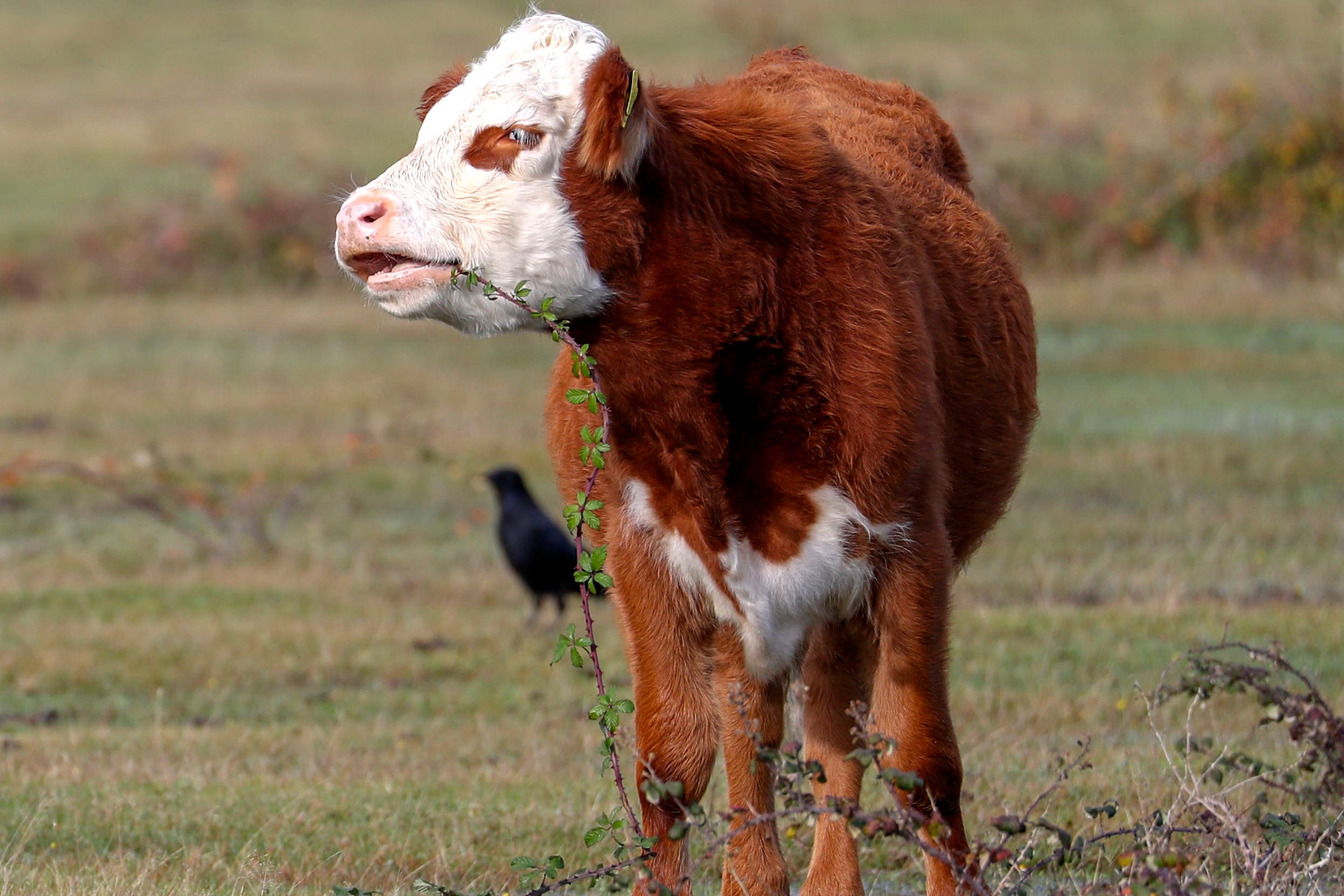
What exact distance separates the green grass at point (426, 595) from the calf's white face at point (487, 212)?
186cm

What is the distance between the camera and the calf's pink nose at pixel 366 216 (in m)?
4.32

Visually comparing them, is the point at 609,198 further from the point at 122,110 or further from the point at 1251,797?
the point at 122,110

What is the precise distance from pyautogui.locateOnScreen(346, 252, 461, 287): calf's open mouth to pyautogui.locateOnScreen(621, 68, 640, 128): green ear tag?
50 centimetres

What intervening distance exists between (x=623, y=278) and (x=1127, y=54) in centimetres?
3284

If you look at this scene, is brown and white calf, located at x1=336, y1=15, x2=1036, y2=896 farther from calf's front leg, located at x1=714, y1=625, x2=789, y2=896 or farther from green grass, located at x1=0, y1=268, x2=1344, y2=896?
green grass, located at x1=0, y1=268, x2=1344, y2=896

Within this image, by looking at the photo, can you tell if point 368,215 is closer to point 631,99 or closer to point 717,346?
point 631,99

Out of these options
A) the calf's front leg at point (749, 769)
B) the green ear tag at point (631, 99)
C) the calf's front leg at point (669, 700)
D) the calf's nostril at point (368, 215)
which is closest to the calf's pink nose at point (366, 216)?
the calf's nostril at point (368, 215)

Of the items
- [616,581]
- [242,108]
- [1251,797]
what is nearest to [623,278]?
[616,581]

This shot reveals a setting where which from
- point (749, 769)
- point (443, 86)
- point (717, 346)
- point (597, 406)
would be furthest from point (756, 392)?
point (749, 769)

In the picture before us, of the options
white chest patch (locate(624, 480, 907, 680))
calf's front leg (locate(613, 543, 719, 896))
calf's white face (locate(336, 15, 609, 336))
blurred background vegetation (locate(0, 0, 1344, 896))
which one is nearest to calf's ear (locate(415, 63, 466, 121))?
Result: calf's white face (locate(336, 15, 609, 336))

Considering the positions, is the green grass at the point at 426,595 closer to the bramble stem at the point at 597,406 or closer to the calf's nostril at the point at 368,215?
the bramble stem at the point at 597,406

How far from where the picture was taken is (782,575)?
4.71m

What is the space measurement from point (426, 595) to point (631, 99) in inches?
266

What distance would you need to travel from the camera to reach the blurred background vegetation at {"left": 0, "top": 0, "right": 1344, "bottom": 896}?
258 inches
